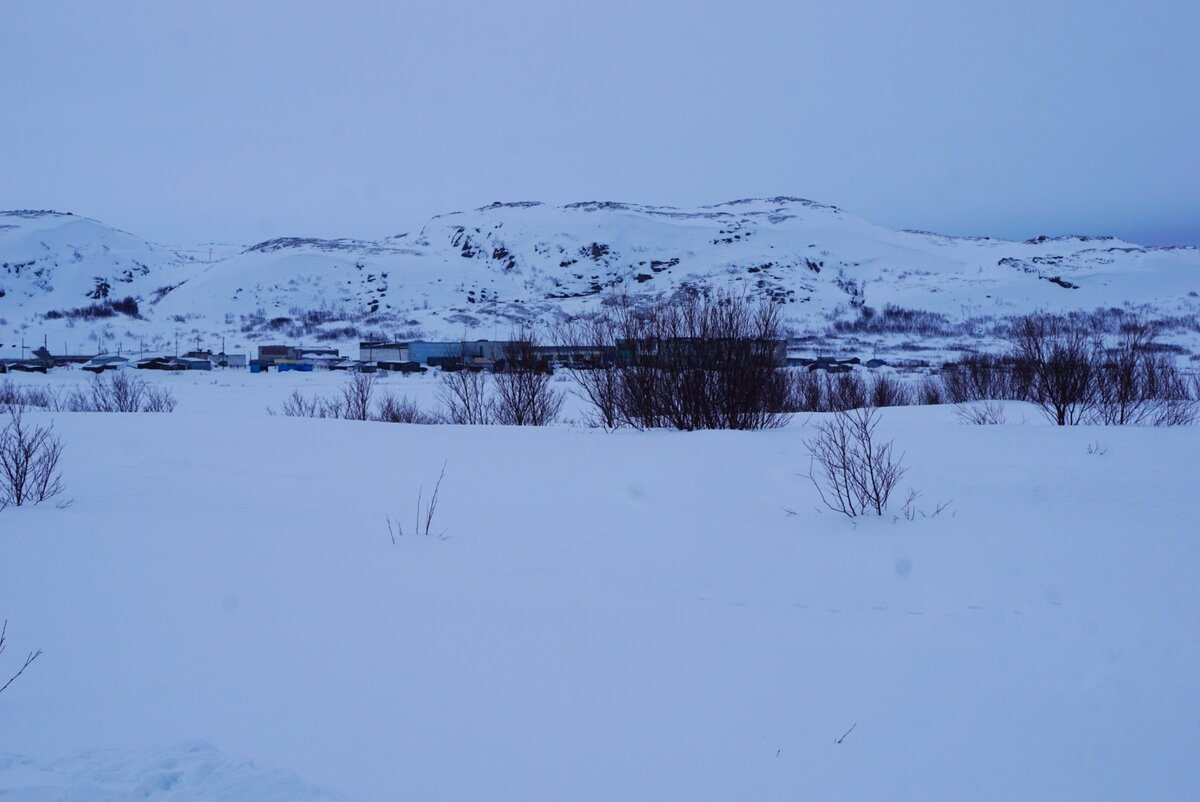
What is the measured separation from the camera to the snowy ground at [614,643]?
11.7 feet

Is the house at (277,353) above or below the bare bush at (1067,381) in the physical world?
above

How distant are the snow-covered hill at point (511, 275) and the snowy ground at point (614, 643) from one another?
6685 centimetres

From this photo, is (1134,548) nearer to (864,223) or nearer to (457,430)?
(457,430)

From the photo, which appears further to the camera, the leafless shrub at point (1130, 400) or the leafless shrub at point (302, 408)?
the leafless shrub at point (302, 408)

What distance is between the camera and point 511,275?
111 meters

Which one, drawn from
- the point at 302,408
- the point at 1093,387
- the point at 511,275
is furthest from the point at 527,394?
the point at 511,275

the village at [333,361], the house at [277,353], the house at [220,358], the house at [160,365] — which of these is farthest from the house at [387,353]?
the house at [160,365]

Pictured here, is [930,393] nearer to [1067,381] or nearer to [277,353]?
[1067,381]

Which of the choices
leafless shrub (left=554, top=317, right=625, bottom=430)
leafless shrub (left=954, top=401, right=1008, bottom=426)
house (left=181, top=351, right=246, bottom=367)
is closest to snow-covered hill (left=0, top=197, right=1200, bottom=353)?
house (left=181, top=351, right=246, bottom=367)

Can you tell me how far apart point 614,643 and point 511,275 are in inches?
4265

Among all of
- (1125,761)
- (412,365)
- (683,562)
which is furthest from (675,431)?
(412,365)

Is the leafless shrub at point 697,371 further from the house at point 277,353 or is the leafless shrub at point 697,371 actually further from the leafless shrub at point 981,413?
the house at point 277,353

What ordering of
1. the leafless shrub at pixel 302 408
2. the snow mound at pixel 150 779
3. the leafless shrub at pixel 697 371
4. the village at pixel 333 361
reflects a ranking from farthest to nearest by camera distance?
the village at pixel 333 361
the leafless shrub at pixel 302 408
the leafless shrub at pixel 697 371
the snow mound at pixel 150 779

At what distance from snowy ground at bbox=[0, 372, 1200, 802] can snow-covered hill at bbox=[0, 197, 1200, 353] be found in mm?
66850
